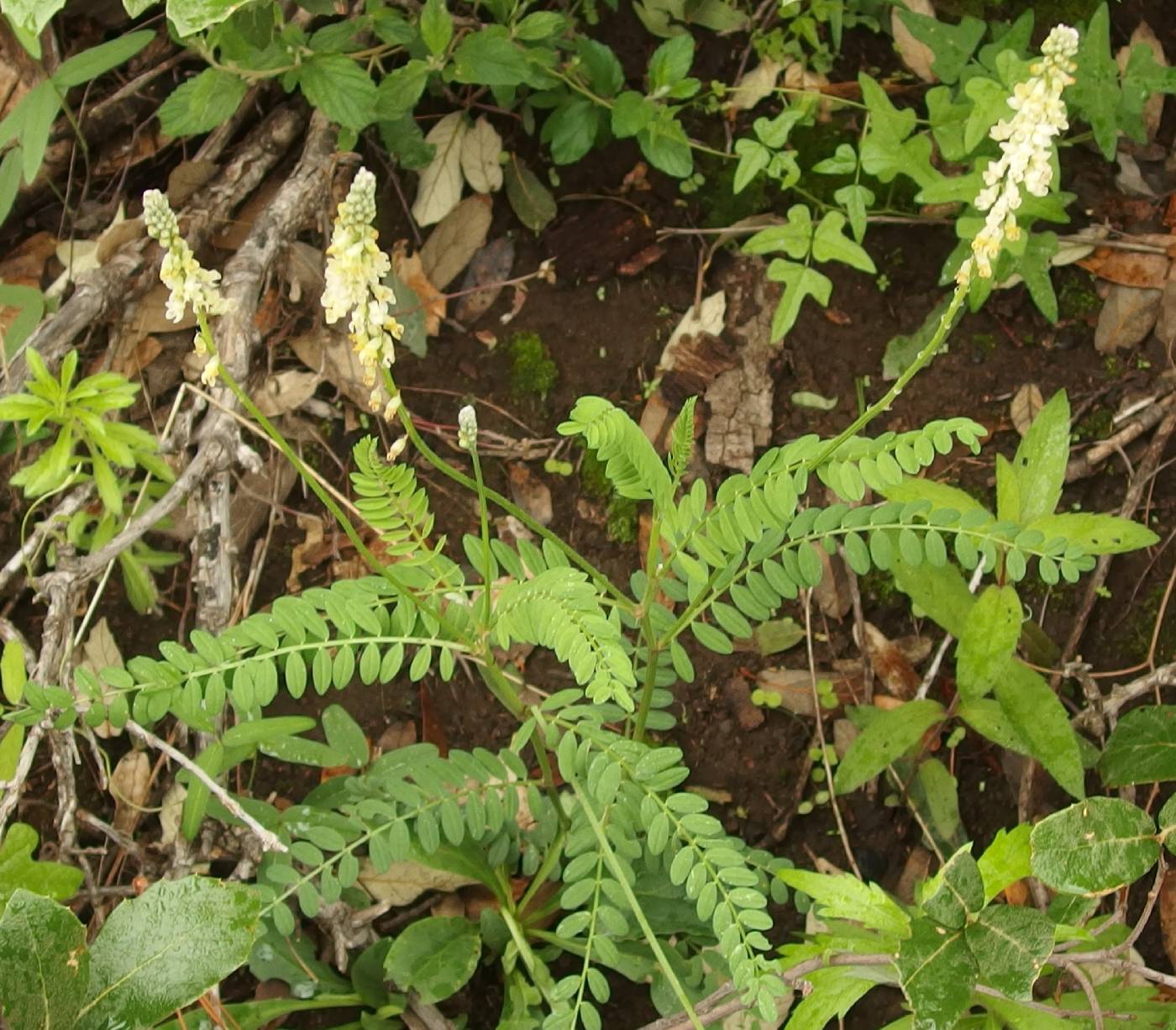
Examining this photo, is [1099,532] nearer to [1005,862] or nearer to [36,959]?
[1005,862]

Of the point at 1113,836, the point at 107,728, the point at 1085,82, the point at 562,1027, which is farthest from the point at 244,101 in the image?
the point at 1113,836

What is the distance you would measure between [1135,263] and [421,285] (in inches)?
72.3

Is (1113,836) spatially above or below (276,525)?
below

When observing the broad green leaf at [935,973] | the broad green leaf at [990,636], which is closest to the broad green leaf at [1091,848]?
the broad green leaf at [935,973]

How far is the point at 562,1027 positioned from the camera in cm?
201

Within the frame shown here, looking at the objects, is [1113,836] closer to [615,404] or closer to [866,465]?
[866,465]

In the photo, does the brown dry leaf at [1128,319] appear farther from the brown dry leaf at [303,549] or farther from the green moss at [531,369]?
the brown dry leaf at [303,549]

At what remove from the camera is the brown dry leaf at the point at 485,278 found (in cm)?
323

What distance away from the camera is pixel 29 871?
83.8 inches

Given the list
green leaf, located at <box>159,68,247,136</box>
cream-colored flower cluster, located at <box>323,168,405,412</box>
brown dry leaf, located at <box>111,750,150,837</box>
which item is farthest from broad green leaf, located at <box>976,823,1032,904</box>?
green leaf, located at <box>159,68,247,136</box>

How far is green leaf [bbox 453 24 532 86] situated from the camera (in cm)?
276

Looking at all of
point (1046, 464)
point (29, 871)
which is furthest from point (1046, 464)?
point (29, 871)

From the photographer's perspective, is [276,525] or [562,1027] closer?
[562,1027]

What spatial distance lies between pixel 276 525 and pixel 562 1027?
1555mm
